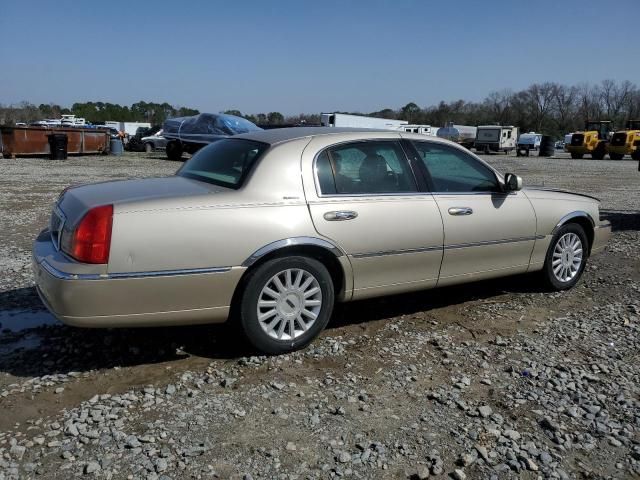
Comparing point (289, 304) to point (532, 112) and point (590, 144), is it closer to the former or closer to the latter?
point (590, 144)

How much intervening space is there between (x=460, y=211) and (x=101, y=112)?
119 metres

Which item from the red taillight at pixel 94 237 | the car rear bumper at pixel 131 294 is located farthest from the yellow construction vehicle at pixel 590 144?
the red taillight at pixel 94 237

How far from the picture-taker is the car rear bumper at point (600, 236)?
5666mm

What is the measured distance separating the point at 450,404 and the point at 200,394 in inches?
57.8

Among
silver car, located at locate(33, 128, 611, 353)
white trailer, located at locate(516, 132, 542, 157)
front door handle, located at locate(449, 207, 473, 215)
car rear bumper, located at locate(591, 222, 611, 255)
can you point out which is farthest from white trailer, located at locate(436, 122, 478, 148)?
front door handle, located at locate(449, 207, 473, 215)

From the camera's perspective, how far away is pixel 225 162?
13.9ft

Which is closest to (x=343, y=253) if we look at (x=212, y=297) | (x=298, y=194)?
(x=298, y=194)

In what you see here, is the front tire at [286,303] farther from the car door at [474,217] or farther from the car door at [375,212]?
the car door at [474,217]

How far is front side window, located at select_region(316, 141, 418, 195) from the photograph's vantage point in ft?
13.3

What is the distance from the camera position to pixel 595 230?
18.5ft

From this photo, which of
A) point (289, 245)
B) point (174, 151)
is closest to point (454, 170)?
point (289, 245)

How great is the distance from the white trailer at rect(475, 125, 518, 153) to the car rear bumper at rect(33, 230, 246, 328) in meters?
46.0

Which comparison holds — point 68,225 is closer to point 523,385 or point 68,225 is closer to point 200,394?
point 200,394

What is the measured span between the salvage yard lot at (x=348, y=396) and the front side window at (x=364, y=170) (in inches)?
44.2
